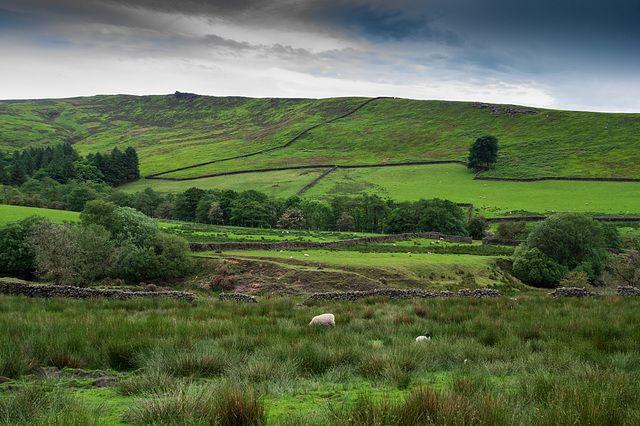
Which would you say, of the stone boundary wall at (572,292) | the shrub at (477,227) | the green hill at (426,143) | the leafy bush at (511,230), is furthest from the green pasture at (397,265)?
the green hill at (426,143)

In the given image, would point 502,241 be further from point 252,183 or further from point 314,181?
point 252,183

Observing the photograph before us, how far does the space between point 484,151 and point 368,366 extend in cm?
11359

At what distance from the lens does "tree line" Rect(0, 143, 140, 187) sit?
10719 centimetres

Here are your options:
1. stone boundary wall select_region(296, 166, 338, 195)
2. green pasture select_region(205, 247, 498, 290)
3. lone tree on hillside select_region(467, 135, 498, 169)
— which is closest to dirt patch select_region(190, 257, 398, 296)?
green pasture select_region(205, 247, 498, 290)

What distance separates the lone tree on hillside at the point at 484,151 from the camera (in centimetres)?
10556

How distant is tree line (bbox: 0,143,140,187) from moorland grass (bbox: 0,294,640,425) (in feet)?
384

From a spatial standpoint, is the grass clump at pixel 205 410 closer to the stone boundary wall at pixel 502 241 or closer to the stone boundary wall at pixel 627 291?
the stone boundary wall at pixel 627 291

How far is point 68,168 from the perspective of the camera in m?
111

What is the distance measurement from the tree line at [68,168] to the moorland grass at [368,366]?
11690cm

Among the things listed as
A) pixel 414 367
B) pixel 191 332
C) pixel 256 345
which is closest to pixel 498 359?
pixel 414 367

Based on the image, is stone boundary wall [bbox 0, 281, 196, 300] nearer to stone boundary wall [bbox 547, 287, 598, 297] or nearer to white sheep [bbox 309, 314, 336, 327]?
white sheep [bbox 309, 314, 336, 327]

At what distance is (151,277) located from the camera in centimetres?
3519

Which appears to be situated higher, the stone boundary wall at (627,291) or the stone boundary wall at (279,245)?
the stone boundary wall at (627,291)

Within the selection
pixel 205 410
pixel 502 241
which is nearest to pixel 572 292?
pixel 205 410
